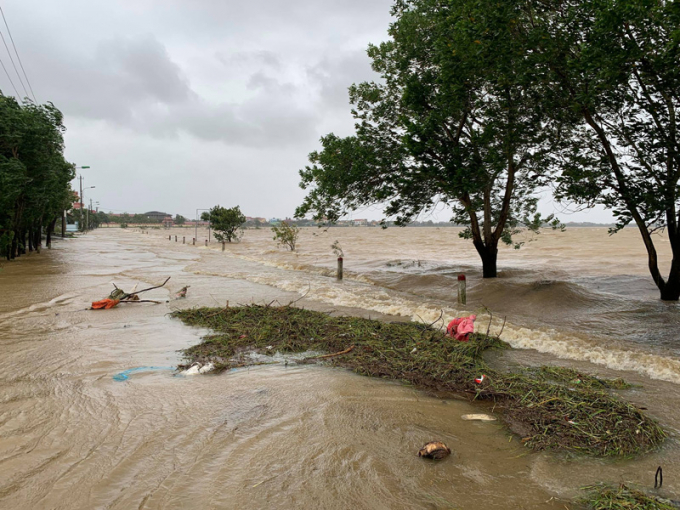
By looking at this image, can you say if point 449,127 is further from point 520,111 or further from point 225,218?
point 225,218

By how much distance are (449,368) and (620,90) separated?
7.34 meters

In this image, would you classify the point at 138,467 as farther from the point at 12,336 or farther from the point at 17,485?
the point at 12,336

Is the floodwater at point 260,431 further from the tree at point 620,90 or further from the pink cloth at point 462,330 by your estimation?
the tree at point 620,90

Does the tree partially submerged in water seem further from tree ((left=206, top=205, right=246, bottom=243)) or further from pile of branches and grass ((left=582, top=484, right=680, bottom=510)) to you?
pile of branches and grass ((left=582, top=484, right=680, bottom=510))

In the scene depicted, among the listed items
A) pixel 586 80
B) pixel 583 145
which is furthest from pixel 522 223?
pixel 586 80

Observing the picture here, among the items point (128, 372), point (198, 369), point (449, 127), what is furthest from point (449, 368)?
point (449, 127)

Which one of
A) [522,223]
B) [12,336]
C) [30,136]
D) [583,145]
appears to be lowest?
[12,336]

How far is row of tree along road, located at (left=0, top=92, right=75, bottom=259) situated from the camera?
17359 millimetres

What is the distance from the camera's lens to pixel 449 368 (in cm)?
558

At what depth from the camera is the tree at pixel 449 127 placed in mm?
9352

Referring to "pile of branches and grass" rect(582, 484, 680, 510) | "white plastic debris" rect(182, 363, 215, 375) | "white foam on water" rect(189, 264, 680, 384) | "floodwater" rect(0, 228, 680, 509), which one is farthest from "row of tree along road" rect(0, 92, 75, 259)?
"pile of branches and grass" rect(582, 484, 680, 510)

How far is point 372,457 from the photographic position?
141 inches

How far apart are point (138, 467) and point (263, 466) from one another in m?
1.01

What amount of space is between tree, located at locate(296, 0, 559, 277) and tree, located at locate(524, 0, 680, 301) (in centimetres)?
75
